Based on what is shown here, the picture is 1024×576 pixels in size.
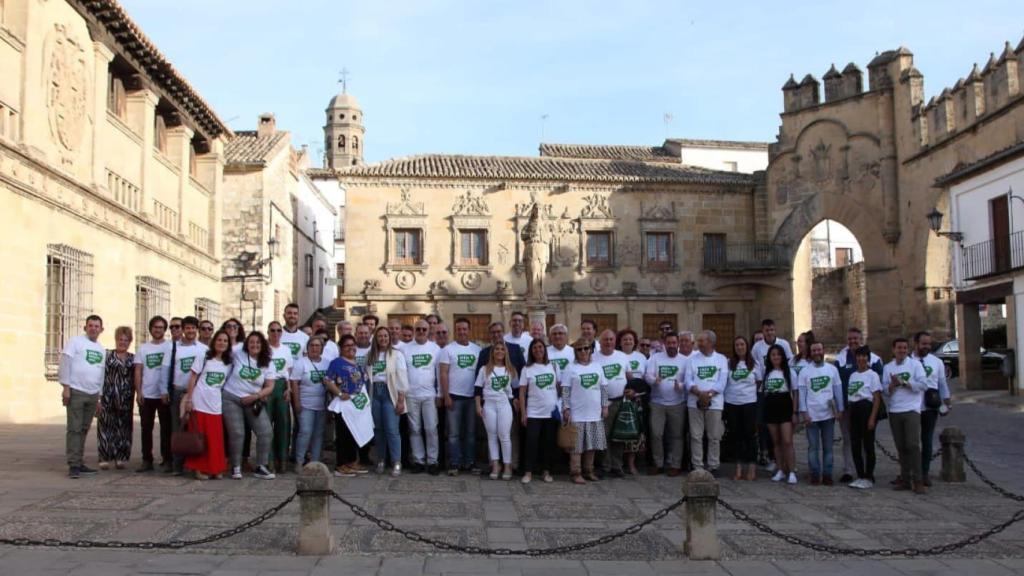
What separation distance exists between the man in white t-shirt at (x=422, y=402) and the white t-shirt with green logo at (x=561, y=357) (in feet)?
4.15

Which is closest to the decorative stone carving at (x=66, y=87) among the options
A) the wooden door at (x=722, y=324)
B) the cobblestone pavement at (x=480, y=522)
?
the cobblestone pavement at (x=480, y=522)

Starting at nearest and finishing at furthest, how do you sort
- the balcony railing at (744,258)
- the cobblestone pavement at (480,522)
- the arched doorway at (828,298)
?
the cobblestone pavement at (480,522)
the balcony railing at (744,258)
the arched doorway at (828,298)

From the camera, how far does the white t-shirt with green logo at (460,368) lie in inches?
379

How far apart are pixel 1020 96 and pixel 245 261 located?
72.1ft

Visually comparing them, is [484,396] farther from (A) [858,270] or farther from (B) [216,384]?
(A) [858,270]

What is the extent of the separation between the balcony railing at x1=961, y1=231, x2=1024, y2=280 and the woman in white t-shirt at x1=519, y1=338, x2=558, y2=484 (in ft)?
47.3

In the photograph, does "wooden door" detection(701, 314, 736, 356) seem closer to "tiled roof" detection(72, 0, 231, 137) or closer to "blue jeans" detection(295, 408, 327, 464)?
"tiled roof" detection(72, 0, 231, 137)

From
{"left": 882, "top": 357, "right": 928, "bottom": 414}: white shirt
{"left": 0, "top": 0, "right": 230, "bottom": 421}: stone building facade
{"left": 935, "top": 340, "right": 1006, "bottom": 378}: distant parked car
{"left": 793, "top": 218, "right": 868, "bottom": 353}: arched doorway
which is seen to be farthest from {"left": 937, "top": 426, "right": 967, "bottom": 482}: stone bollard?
{"left": 793, "top": 218, "right": 868, "bottom": 353}: arched doorway

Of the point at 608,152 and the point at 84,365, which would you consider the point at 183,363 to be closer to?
the point at 84,365

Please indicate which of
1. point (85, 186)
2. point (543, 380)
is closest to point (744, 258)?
point (85, 186)

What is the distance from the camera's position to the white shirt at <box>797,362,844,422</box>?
30.7 ft

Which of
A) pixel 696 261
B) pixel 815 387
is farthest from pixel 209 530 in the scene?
pixel 696 261

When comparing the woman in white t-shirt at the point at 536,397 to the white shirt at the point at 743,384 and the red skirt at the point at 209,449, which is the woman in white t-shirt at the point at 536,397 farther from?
the red skirt at the point at 209,449

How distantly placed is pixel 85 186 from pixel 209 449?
393 inches
